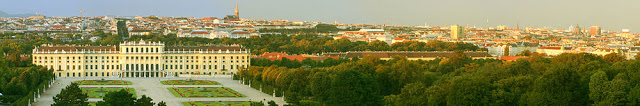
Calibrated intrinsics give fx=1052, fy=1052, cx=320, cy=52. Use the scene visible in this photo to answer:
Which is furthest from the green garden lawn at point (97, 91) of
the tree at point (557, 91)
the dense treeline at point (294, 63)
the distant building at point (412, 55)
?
the distant building at point (412, 55)

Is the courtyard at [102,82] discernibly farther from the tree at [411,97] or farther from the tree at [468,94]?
the tree at [468,94]

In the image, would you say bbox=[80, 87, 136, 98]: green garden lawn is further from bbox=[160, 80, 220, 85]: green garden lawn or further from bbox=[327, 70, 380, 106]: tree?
bbox=[327, 70, 380, 106]: tree

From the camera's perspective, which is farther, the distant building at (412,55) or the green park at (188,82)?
the distant building at (412,55)

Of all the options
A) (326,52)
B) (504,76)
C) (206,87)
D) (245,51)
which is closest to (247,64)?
(245,51)

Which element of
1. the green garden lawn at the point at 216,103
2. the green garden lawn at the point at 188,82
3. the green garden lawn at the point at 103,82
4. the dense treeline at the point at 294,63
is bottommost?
the green garden lawn at the point at 216,103

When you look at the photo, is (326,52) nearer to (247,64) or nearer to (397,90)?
(247,64)

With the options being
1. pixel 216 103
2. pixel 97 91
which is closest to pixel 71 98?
pixel 216 103
